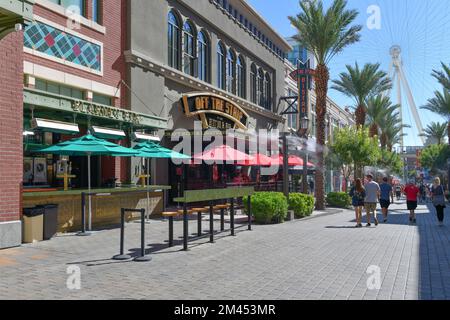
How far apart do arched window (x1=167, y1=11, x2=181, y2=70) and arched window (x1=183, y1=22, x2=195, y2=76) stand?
1.78 ft

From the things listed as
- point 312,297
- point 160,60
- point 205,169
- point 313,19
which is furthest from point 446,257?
point 313,19

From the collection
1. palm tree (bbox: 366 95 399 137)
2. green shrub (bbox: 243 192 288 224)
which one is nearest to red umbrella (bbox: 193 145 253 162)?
green shrub (bbox: 243 192 288 224)

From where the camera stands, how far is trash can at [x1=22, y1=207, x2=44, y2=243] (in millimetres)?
10469

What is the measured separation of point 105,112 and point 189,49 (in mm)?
9790

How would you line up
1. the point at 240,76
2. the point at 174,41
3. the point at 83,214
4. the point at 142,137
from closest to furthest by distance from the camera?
the point at 83,214, the point at 142,137, the point at 174,41, the point at 240,76

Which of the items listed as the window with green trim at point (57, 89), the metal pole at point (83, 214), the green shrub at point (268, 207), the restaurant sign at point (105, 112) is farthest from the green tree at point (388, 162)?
the metal pole at point (83, 214)

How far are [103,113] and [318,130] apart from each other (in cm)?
1526

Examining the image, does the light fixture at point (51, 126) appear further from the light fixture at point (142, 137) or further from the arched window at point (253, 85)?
the arched window at point (253, 85)

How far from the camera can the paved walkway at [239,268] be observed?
20.9 ft

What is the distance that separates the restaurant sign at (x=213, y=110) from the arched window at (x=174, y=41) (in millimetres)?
1920

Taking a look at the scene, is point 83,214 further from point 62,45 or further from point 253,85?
point 253,85

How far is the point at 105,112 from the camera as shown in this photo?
14.5 m

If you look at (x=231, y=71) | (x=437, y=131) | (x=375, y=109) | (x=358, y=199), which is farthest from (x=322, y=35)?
(x=437, y=131)

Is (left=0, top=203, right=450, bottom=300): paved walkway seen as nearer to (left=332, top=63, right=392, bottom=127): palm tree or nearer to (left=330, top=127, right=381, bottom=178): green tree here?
(left=330, top=127, right=381, bottom=178): green tree
